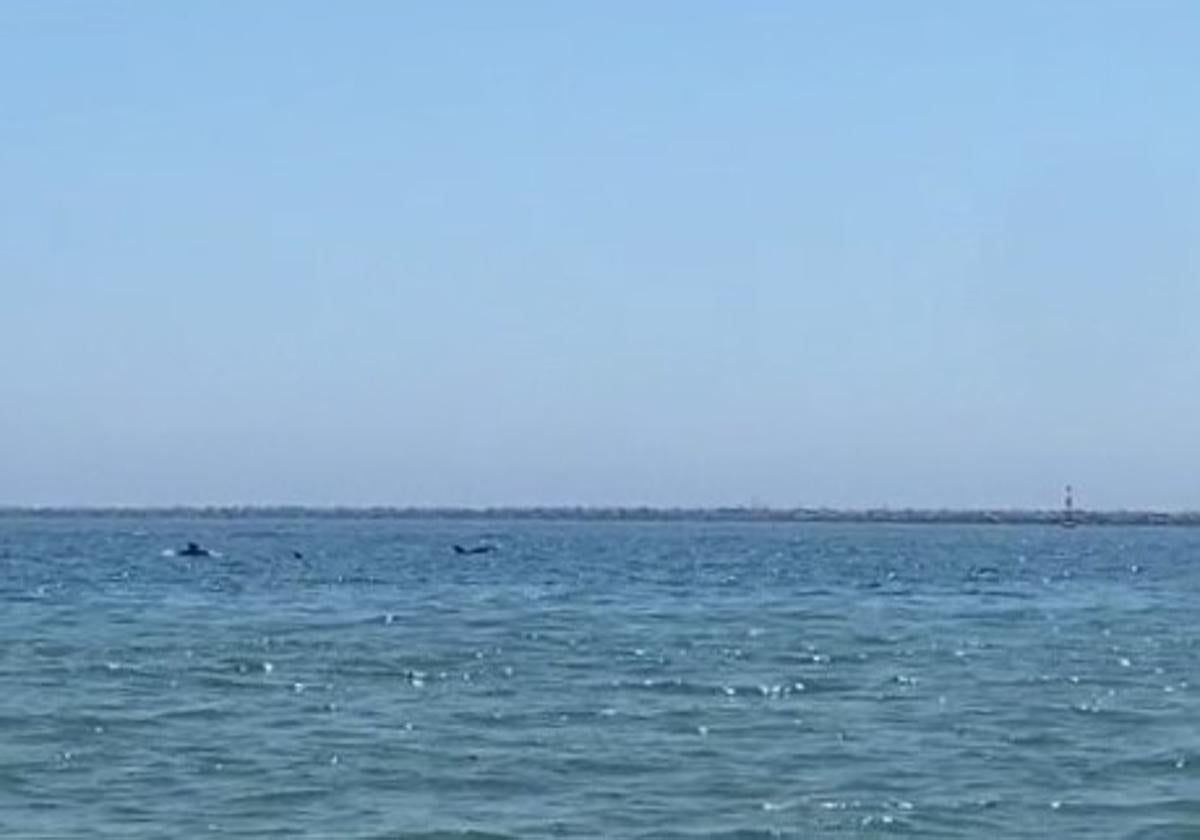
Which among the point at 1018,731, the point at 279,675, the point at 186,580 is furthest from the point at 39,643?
the point at 186,580

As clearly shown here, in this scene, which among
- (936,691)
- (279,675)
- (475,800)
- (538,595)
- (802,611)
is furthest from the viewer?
(538,595)

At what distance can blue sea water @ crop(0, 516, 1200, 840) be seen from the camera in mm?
26344

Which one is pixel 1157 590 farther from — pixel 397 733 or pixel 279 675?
pixel 397 733

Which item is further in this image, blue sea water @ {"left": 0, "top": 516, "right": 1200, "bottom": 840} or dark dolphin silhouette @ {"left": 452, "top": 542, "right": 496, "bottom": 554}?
dark dolphin silhouette @ {"left": 452, "top": 542, "right": 496, "bottom": 554}

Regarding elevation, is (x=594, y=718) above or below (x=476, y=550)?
below

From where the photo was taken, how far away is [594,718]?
3525cm

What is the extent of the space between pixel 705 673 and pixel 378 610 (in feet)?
81.2

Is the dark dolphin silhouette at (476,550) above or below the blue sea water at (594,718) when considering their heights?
above

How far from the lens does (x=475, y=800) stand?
2717 cm

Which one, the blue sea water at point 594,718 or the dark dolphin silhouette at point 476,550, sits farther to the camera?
the dark dolphin silhouette at point 476,550

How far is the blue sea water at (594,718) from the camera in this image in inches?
1037

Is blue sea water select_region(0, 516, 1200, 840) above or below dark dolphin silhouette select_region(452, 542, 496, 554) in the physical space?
below

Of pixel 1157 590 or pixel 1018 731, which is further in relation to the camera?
pixel 1157 590

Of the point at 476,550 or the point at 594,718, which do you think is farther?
the point at 476,550
